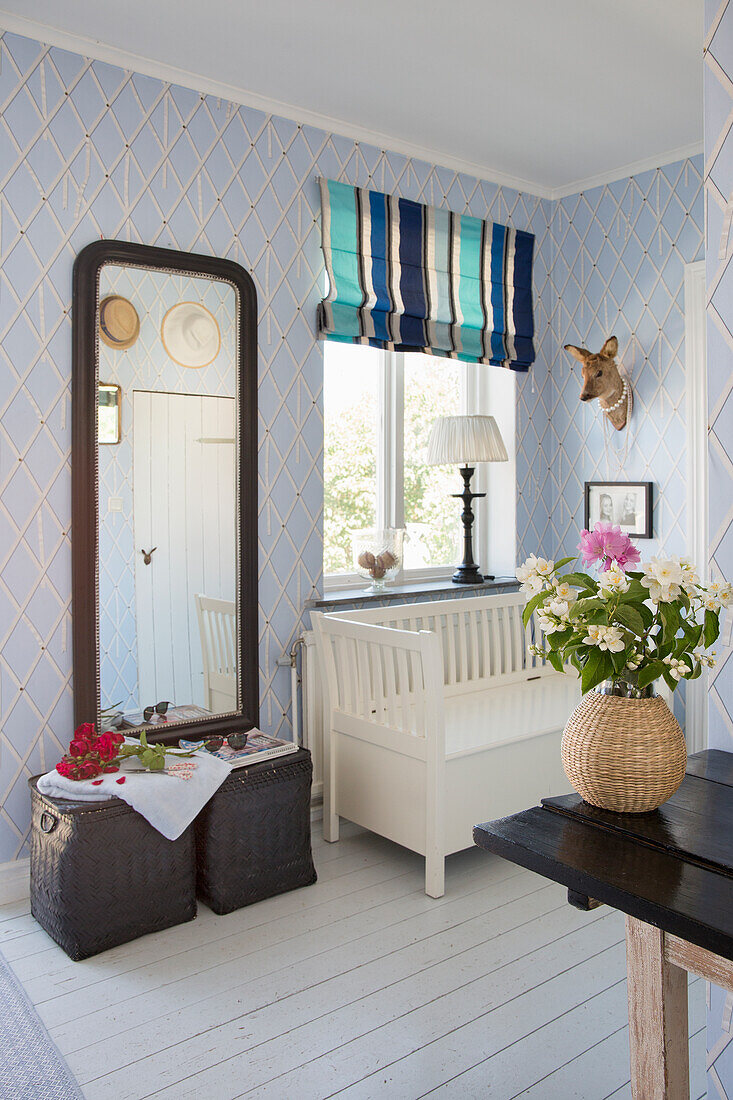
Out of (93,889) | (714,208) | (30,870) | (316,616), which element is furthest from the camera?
(316,616)

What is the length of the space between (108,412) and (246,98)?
1.28 metres

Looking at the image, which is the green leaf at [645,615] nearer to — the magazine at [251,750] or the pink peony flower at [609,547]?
the pink peony flower at [609,547]

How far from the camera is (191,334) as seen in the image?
2988mm

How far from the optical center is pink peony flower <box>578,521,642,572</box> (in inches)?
56.7

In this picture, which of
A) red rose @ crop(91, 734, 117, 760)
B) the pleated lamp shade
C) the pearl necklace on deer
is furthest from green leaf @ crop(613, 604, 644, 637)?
the pearl necklace on deer

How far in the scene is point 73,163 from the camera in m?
2.75

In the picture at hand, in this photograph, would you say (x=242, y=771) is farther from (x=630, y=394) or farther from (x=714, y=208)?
(x=630, y=394)

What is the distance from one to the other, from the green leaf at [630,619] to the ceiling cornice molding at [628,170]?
2924mm

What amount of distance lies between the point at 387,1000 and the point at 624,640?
1.32 meters

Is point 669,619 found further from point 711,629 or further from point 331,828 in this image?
point 331,828

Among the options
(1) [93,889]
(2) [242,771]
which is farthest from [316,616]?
(1) [93,889]

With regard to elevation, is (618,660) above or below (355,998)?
above

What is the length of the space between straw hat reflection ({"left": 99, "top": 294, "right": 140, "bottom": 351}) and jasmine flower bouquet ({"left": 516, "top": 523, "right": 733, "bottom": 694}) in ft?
6.24

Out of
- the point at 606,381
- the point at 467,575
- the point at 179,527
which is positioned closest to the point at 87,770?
the point at 179,527
